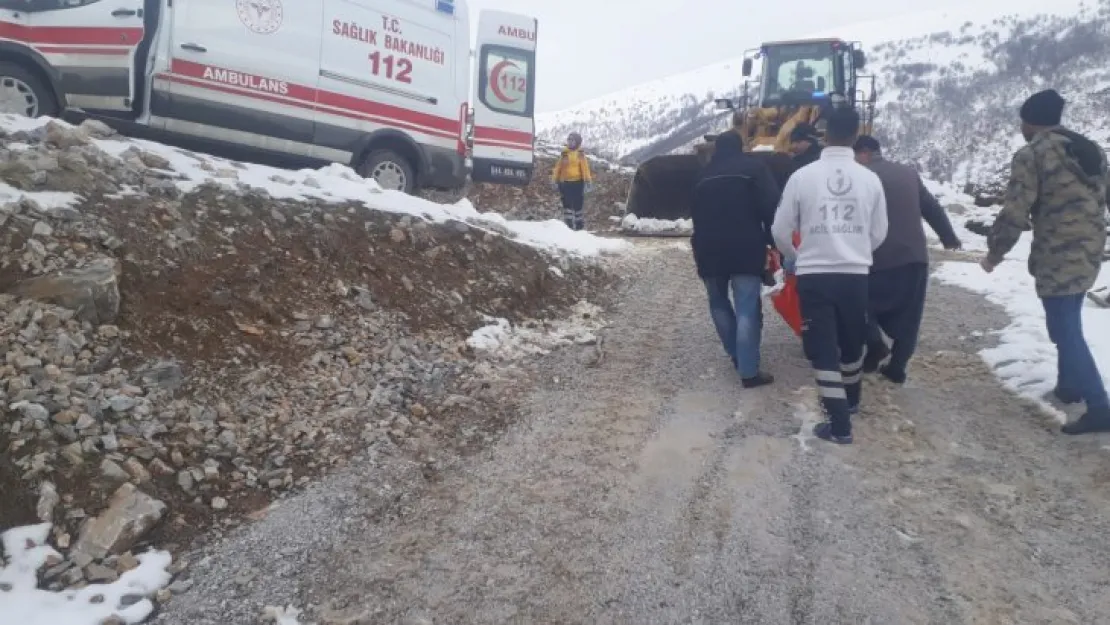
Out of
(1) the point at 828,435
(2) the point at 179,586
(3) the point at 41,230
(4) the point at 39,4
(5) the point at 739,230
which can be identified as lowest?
(2) the point at 179,586

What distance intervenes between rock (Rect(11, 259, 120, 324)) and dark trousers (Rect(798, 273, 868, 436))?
3.70 m

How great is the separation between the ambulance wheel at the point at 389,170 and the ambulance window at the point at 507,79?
205cm

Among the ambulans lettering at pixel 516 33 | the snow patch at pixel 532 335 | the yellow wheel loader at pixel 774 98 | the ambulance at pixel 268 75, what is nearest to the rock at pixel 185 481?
the snow patch at pixel 532 335

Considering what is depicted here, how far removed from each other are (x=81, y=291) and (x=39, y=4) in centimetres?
440

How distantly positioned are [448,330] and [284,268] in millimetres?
1174

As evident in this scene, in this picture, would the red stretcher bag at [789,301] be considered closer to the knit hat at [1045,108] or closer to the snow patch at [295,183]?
the knit hat at [1045,108]

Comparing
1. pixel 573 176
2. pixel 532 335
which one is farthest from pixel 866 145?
pixel 573 176

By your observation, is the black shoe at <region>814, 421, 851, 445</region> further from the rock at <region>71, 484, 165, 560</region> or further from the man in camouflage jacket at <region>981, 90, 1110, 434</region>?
the rock at <region>71, 484, 165, 560</region>

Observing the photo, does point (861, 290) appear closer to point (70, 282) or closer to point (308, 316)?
point (308, 316)

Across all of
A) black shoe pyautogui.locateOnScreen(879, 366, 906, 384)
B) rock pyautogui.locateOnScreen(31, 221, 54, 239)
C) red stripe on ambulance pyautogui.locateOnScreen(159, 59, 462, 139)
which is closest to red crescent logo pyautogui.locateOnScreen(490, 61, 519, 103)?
red stripe on ambulance pyautogui.locateOnScreen(159, 59, 462, 139)

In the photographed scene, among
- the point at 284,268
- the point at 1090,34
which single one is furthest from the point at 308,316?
the point at 1090,34

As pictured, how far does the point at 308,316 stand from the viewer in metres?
4.74

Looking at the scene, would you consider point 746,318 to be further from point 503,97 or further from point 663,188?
point 663,188

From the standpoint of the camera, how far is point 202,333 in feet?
13.7
